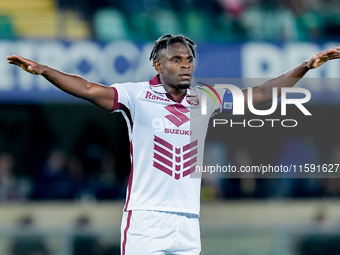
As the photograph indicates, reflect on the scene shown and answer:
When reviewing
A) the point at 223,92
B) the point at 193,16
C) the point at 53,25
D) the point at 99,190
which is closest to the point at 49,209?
the point at 99,190

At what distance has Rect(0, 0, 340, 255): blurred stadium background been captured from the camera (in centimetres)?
1113

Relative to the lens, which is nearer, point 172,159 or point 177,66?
point 172,159

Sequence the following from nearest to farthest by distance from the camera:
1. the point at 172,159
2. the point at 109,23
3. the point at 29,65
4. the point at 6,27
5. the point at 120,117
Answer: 1. the point at 29,65
2. the point at 172,159
3. the point at 6,27
4. the point at 109,23
5. the point at 120,117

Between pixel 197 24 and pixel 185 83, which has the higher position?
pixel 197 24

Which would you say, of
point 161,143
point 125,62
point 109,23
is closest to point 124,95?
point 161,143

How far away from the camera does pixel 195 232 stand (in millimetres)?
5332

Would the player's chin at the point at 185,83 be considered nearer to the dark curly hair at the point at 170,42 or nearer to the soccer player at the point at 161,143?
the soccer player at the point at 161,143

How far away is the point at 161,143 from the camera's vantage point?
543 cm

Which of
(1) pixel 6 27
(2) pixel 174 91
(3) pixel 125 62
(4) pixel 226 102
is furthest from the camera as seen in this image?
(1) pixel 6 27

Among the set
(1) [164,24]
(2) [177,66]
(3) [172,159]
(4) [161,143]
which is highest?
(1) [164,24]

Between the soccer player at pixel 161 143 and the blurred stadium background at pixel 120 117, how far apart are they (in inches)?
196

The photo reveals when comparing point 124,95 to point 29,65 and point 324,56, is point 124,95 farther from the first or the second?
point 324,56

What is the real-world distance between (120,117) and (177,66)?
8.60m

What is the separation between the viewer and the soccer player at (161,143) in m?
5.26
